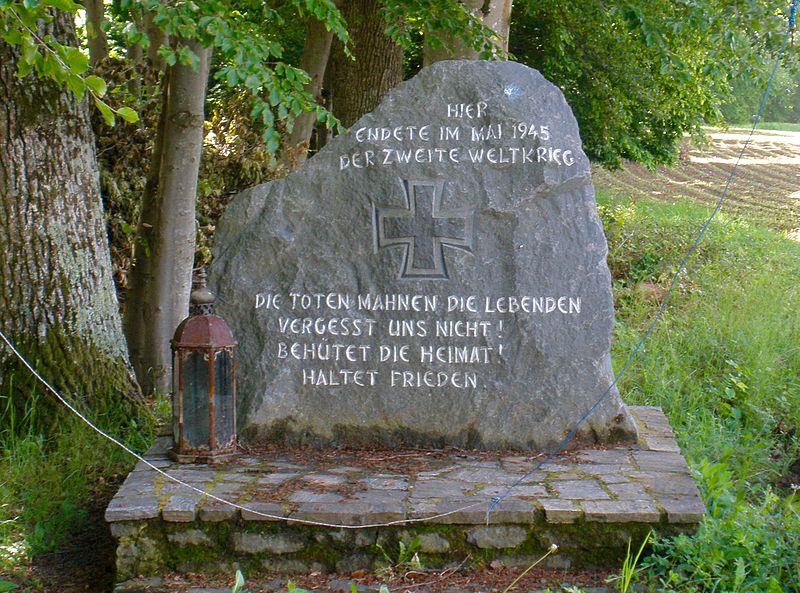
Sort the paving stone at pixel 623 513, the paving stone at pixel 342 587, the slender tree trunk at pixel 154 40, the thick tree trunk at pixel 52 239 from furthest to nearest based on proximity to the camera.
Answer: the slender tree trunk at pixel 154 40, the thick tree trunk at pixel 52 239, the paving stone at pixel 623 513, the paving stone at pixel 342 587

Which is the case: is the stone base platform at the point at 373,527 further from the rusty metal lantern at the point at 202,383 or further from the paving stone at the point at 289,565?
the rusty metal lantern at the point at 202,383

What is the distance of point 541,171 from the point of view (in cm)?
489

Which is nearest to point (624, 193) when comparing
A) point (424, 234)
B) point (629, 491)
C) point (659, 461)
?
point (424, 234)

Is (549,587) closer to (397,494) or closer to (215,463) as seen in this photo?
(397,494)

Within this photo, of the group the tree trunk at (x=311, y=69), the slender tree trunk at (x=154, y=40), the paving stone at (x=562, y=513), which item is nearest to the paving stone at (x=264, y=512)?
the paving stone at (x=562, y=513)

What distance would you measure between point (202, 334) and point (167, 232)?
2.26 meters

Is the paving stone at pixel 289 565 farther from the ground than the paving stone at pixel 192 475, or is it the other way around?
the paving stone at pixel 192 475

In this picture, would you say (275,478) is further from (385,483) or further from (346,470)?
(385,483)

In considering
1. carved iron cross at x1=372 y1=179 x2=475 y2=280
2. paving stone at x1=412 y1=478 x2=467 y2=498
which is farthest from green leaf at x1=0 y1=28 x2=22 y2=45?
paving stone at x1=412 y1=478 x2=467 y2=498

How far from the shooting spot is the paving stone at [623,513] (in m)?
3.90

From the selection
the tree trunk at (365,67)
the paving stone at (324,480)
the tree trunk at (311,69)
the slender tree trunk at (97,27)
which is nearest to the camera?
the paving stone at (324,480)

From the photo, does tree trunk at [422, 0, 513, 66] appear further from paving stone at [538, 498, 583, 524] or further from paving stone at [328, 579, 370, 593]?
paving stone at [328, 579, 370, 593]

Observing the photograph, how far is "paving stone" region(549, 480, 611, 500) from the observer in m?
4.09

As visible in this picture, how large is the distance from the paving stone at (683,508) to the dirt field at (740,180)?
32.3 feet
